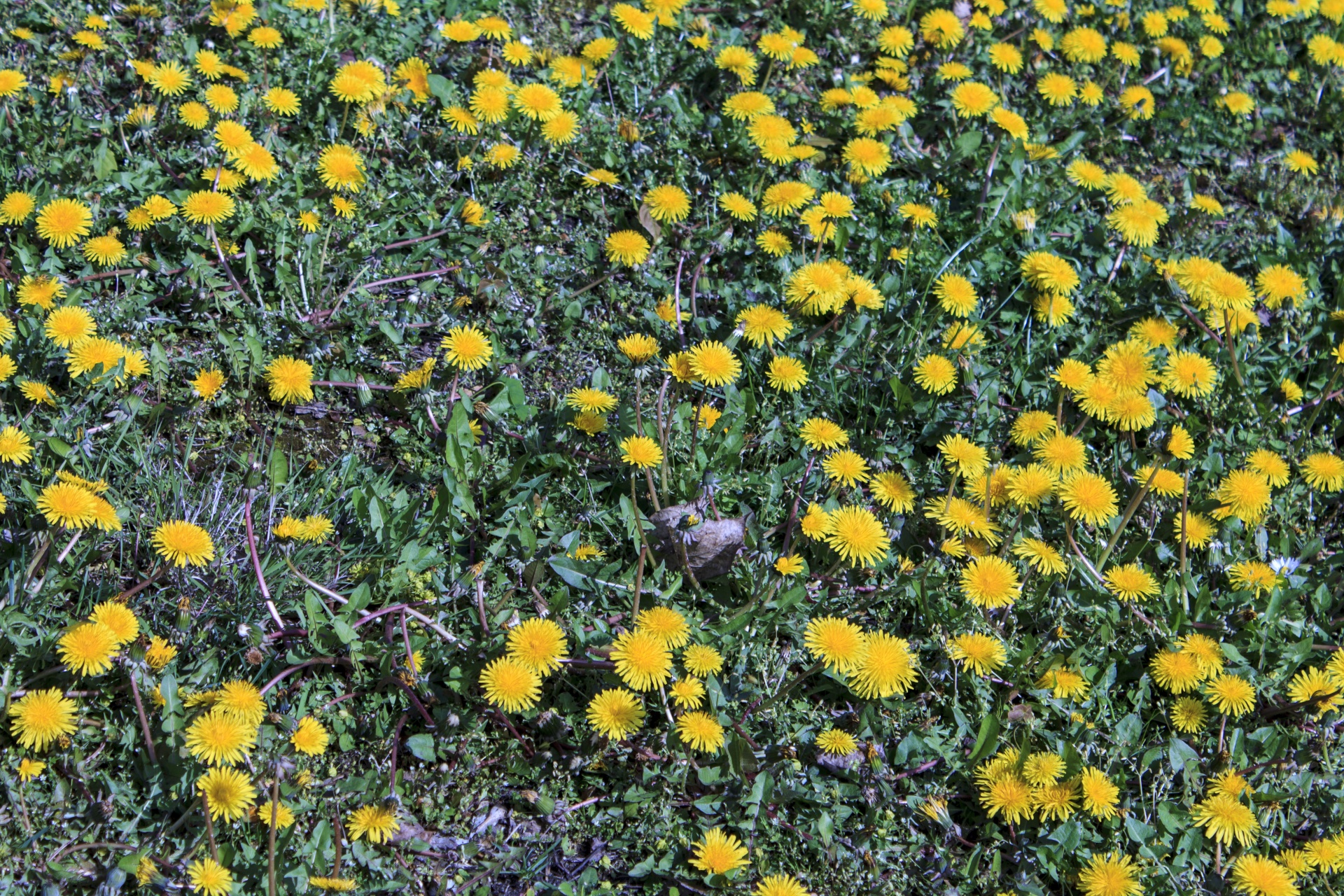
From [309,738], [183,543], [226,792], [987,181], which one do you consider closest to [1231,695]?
[987,181]

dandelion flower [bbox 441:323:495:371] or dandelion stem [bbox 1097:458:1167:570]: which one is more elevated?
dandelion stem [bbox 1097:458:1167:570]

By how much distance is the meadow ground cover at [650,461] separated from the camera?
2633 millimetres

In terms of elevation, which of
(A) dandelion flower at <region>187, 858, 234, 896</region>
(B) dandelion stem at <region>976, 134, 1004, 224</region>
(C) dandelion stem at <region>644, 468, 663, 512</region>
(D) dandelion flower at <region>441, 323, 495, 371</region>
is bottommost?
(A) dandelion flower at <region>187, 858, 234, 896</region>

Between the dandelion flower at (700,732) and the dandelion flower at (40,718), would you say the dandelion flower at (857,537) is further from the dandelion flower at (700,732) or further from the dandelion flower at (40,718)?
the dandelion flower at (40,718)

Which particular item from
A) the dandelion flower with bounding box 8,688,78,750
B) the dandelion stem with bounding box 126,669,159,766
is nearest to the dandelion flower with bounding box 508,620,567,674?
the dandelion stem with bounding box 126,669,159,766

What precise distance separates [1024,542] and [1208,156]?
2695 mm

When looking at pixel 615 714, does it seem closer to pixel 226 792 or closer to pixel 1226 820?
pixel 226 792

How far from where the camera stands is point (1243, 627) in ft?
10.7

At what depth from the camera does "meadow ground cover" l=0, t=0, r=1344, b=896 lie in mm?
2633

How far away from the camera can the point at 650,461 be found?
3.02 metres

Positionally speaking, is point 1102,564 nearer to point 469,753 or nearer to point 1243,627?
point 1243,627

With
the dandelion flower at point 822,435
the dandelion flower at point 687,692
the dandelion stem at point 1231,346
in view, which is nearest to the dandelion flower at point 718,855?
the dandelion flower at point 687,692

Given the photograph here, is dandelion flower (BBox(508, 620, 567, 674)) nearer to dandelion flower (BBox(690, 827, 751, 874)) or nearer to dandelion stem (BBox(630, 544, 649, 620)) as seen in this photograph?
dandelion stem (BBox(630, 544, 649, 620))

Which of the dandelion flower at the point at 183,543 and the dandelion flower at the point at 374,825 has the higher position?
the dandelion flower at the point at 183,543
